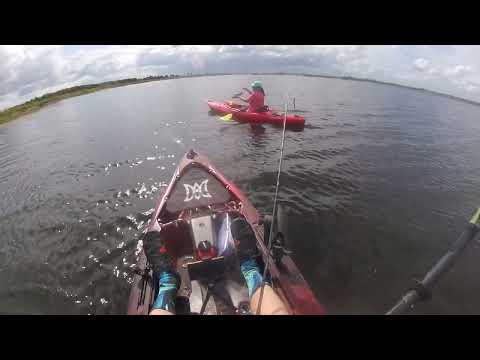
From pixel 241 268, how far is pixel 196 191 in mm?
6023

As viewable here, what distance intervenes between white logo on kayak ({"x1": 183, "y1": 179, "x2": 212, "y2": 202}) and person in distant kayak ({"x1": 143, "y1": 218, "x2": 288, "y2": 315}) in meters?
4.95

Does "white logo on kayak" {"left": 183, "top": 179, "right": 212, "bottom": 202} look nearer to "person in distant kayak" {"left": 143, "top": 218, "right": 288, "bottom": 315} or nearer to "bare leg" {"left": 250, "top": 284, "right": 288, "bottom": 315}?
"person in distant kayak" {"left": 143, "top": 218, "right": 288, "bottom": 315}

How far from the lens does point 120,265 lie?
7484mm

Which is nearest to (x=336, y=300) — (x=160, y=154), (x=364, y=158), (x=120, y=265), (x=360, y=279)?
(x=360, y=279)

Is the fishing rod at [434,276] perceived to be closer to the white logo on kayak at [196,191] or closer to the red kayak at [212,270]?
the red kayak at [212,270]

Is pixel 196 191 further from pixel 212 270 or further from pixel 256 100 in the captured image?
pixel 256 100

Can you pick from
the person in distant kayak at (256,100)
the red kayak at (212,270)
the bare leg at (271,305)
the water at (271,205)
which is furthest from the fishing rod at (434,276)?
the person in distant kayak at (256,100)

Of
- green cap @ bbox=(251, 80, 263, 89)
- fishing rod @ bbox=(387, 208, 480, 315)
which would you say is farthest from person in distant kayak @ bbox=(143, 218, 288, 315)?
green cap @ bbox=(251, 80, 263, 89)

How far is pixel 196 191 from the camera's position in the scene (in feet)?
35.4

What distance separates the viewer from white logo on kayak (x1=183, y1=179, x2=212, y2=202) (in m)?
10.5

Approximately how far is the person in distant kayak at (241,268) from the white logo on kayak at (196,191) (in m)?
4.95
